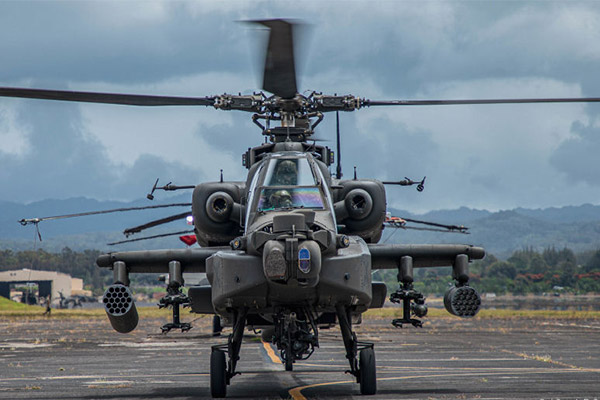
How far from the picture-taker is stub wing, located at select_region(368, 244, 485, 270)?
15641 millimetres

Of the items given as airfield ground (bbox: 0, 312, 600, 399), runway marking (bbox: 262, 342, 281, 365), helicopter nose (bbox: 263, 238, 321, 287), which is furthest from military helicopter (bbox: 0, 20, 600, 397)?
runway marking (bbox: 262, 342, 281, 365)

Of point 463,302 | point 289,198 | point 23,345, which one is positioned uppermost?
point 289,198

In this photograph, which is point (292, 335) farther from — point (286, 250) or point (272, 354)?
point (272, 354)

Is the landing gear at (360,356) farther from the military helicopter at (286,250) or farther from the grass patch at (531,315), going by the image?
the grass patch at (531,315)

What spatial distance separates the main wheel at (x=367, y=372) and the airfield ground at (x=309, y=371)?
0.66ft

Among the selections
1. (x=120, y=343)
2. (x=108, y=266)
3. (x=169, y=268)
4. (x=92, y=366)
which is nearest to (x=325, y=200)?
(x=169, y=268)

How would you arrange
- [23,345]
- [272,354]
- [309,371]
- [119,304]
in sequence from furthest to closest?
[23,345] → [272,354] → [309,371] → [119,304]

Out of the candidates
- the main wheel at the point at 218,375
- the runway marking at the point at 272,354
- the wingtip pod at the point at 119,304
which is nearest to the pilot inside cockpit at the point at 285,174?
the main wheel at the point at 218,375

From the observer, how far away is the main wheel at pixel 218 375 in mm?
14227

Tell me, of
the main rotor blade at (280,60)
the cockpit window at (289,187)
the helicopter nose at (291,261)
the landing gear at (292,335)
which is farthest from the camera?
the cockpit window at (289,187)

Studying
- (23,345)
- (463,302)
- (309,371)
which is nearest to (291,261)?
(463,302)

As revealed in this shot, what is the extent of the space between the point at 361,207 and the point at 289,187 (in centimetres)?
221

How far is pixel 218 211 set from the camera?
15961 mm

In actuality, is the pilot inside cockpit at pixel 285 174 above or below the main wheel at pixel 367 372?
above
